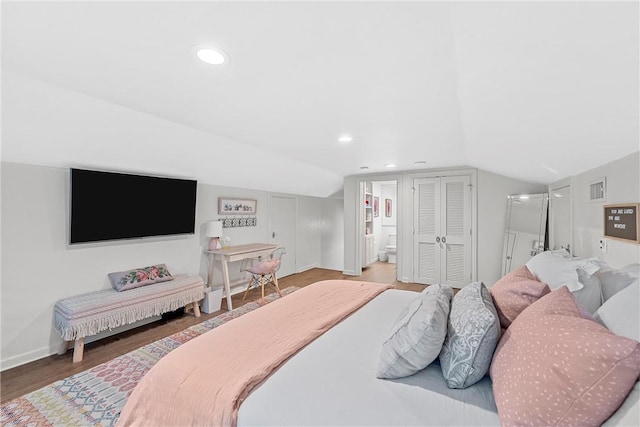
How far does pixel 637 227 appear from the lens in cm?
146

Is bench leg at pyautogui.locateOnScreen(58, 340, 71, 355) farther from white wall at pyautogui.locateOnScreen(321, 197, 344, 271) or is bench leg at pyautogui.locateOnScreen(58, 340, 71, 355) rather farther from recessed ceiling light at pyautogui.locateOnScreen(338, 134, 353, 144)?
white wall at pyautogui.locateOnScreen(321, 197, 344, 271)

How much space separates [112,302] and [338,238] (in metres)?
4.85

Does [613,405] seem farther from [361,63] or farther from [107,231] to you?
[107,231]

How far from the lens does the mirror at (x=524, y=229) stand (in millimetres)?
3920

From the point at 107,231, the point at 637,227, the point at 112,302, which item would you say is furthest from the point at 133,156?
the point at 637,227

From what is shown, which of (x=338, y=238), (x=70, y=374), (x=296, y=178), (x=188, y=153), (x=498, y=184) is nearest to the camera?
(x=70, y=374)

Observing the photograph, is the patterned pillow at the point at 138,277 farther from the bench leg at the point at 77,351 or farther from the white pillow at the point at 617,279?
the white pillow at the point at 617,279

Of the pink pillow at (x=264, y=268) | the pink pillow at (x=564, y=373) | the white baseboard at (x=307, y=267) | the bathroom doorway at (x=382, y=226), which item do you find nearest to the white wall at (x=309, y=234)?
the white baseboard at (x=307, y=267)

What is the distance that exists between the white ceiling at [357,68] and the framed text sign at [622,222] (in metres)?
0.34

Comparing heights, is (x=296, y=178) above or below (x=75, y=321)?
above

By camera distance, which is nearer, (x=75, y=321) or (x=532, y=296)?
(x=532, y=296)

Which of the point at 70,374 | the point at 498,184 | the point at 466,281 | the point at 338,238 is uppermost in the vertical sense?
the point at 498,184

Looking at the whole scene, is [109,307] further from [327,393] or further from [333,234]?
[333,234]

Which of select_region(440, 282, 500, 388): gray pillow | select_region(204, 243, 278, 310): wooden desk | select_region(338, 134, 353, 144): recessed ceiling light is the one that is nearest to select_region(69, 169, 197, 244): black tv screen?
select_region(204, 243, 278, 310): wooden desk
